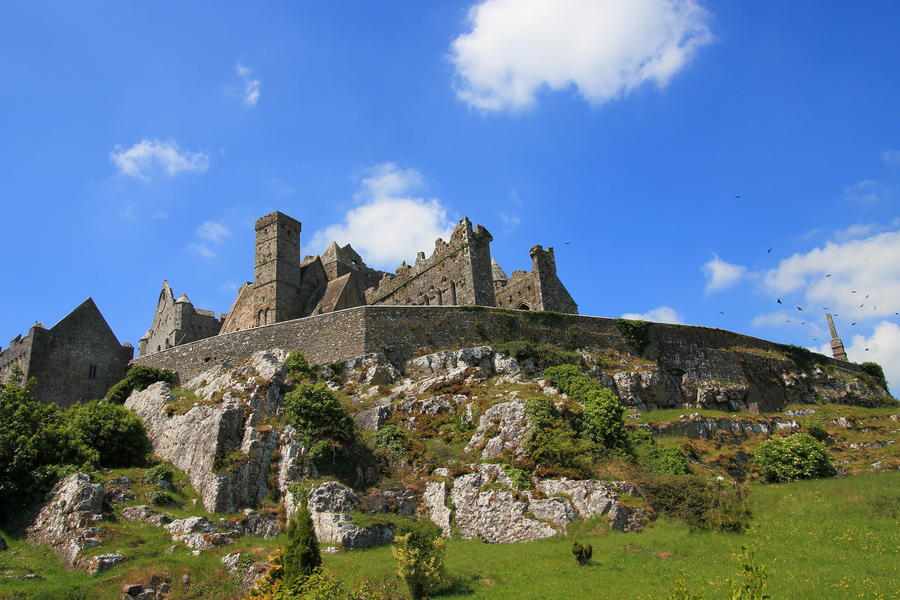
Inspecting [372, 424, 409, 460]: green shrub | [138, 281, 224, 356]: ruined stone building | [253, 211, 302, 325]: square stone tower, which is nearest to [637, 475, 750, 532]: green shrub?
[372, 424, 409, 460]: green shrub

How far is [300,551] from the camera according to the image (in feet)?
63.4

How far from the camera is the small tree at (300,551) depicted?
749 inches

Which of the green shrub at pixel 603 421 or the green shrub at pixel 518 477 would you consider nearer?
the green shrub at pixel 518 477

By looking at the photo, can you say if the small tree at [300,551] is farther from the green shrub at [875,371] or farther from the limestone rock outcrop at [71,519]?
the green shrub at [875,371]

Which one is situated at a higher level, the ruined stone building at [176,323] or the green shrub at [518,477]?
the ruined stone building at [176,323]

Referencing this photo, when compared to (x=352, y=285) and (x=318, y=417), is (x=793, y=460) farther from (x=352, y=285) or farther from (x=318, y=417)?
(x=352, y=285)

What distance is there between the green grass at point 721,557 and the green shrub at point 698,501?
0.46m

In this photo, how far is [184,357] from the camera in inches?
1694

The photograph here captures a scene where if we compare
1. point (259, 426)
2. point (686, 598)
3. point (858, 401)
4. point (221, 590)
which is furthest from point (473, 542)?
point (858, 401)

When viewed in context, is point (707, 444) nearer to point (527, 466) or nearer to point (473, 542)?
point (527, 466)

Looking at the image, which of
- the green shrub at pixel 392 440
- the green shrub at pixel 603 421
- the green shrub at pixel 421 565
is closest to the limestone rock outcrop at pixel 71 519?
the green shrub at pixel 421 565

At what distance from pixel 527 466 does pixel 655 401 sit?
14748mm

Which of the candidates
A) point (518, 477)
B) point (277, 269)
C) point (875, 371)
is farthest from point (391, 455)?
point (875, 371)

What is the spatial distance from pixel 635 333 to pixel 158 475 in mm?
30412
